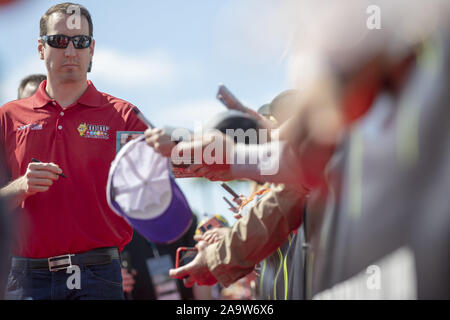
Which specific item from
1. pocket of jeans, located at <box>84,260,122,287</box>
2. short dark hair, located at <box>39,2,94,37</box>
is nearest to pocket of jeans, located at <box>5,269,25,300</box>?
pocket of jeans, located at <box>84,260,122,287</box>

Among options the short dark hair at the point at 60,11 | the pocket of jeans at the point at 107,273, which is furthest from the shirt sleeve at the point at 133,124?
the pocket of jeans at the point at 107,273

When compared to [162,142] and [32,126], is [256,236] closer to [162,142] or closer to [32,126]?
[162,142]

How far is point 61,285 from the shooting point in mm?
2701

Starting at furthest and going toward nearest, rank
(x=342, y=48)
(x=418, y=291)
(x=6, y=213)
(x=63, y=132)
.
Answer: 1. (x=63, y=132)
2. (x=6, y=213)
3. (x=342, y=48)
4. (x=418, y=291)

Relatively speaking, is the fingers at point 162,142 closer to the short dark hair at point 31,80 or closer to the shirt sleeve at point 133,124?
the shirt sleeve at point 133,124

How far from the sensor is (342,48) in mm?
1340

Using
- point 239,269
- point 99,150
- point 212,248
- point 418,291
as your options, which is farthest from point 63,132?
point 418,291

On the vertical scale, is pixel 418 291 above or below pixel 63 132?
below

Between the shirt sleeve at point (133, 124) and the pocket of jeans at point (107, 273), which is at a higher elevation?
the shirt sleeve at point (133, 124)

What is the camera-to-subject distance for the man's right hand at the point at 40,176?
2590 mm

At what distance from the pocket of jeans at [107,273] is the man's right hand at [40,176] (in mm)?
472

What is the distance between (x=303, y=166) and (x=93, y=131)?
160 centimetres
